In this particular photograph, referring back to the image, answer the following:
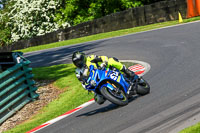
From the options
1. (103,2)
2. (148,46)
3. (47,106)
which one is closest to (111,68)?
(47,106)

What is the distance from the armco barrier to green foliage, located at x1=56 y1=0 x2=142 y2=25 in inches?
1034

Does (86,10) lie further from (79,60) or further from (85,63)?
(79,60)

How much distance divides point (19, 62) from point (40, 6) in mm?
27271

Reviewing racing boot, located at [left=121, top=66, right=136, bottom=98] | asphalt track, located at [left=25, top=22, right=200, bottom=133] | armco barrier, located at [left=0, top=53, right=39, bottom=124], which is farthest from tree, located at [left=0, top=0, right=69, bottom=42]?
racing boot, located at [left=121, top=66, right=136, bottom=98]

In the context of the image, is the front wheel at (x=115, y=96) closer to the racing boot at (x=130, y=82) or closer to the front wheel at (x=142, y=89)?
the racing boot at (x=130, y=82)

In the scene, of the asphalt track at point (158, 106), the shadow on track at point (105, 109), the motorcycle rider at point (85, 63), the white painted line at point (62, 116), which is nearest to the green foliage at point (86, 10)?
the asphalt track at point (158, 106)

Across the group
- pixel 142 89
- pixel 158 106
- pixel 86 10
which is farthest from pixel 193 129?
pixel 86 10

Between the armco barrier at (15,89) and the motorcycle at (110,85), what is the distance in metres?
3.52

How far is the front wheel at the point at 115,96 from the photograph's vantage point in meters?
7.74

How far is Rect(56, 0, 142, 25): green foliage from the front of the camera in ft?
124

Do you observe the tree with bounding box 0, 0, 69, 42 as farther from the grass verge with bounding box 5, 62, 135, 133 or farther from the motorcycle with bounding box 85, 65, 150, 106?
the motorcycle with bounding box 85, 65, 150, 106

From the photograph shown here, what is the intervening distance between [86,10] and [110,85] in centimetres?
3204

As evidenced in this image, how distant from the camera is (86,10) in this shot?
39281 millimetres

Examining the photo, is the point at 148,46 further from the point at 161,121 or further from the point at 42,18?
the point at 42,18
